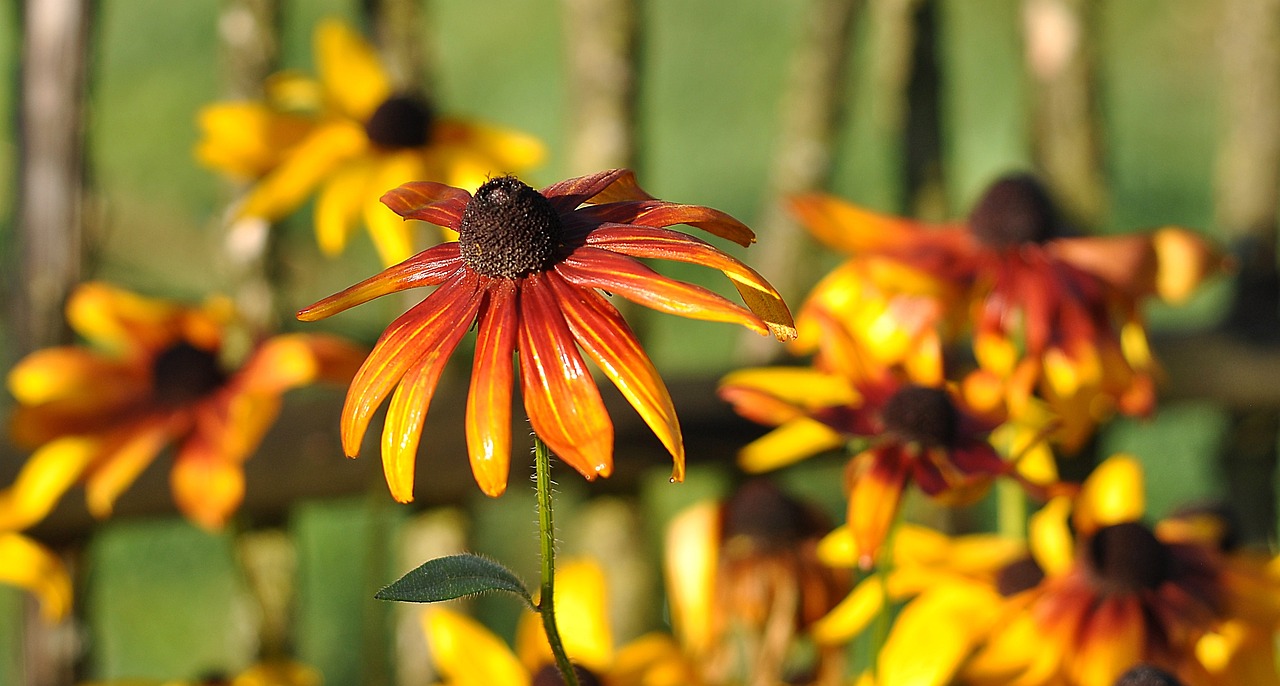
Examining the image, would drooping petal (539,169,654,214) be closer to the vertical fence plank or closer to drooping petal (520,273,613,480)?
drooping petal (520,273,613,480)

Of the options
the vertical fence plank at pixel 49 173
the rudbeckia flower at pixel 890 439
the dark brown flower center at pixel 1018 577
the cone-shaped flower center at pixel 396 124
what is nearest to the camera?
the rudbeckia flower at pixel 890 439

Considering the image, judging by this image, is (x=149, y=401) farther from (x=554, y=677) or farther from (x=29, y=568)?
(x=554, y=677)

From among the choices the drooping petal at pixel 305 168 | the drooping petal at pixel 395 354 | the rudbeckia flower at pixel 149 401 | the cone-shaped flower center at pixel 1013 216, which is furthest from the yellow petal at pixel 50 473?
the cone-shaped flower center at pixel 1013 216

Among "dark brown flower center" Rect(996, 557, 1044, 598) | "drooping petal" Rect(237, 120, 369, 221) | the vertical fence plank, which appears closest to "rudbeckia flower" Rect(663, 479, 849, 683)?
"dark brown flower center" Rect(996, 557, 1044, 598)

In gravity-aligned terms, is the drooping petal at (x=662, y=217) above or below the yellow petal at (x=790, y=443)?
above

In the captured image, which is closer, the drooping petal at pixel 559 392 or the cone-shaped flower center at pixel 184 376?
the drooping petal at pixel 559 392

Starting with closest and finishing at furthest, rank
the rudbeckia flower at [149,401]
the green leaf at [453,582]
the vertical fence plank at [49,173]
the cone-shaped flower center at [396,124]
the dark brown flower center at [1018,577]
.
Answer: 1. the green leaf at [453,582]
2. the dark brown flower center at [1018,577]
3. the rudbeckia flower at [149,401]
4. the cone-shaped flower center at [396,124]
5. the vertical fence plank at [49,173]

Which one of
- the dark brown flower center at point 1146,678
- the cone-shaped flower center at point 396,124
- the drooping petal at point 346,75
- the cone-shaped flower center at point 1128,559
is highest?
the drooping petal at point 346,75

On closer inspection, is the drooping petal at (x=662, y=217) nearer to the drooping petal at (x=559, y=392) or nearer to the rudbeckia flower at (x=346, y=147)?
the drooping petal at (x=559, y=392)
